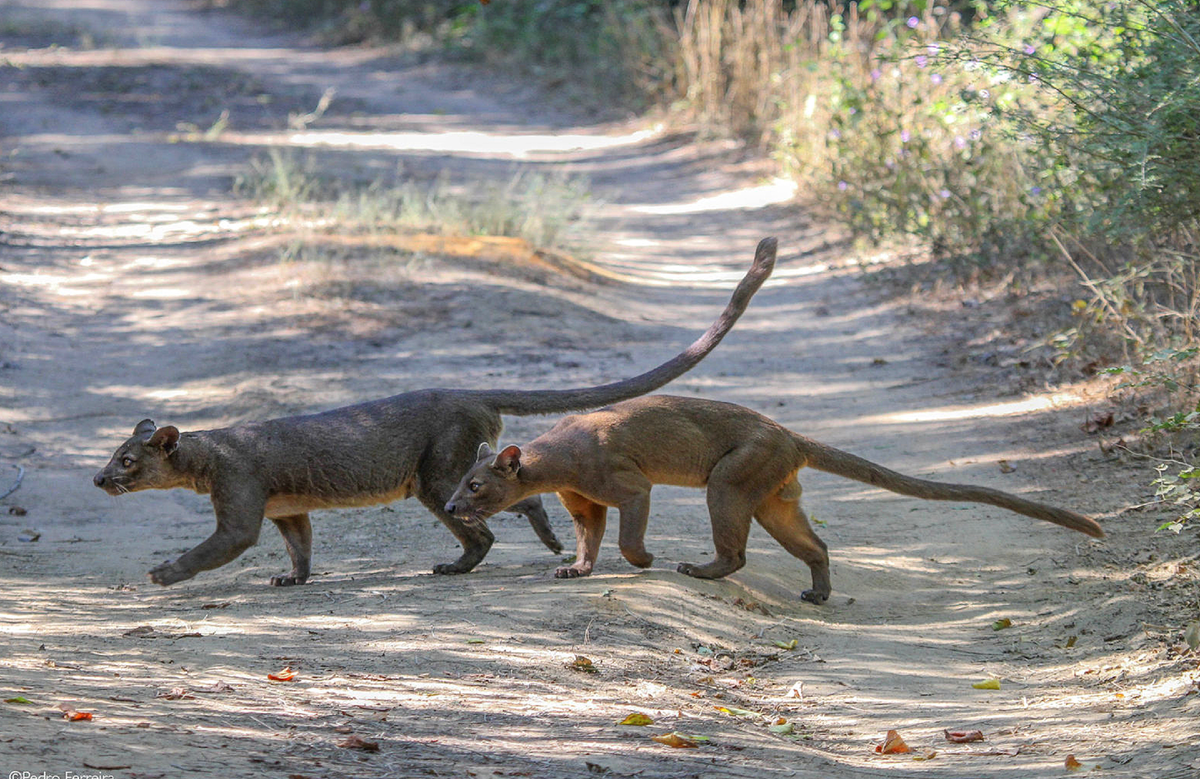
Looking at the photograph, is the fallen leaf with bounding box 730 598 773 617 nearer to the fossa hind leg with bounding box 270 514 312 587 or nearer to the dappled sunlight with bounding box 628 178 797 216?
the fossa hind leg with bounding box 270 514 312 587

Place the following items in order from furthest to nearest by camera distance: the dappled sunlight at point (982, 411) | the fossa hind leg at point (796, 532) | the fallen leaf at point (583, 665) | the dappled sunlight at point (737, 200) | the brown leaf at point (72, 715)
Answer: the dappled sunlight at point (737, 200) → the dappled sunlight at point (982, 411) → the fossa hind leg at point (796, 532) → the fallen leaf at point (583, 665) → the brown leaf at point (72, 715)

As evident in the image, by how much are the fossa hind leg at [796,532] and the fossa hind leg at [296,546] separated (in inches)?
89.8

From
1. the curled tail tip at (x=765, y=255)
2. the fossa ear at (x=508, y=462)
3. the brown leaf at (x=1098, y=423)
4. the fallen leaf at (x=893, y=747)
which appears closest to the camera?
the fallen leaf at (x=893, y=747)

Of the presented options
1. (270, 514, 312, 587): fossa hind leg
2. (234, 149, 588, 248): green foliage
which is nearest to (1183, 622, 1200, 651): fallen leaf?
(270, 514, 312, 587): fossa hind leg

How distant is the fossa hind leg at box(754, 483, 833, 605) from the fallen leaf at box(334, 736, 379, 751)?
8.91 ft

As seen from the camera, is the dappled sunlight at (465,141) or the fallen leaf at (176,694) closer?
the fallen leaf at (176,694)

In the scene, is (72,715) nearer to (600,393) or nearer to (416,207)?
(600,393)

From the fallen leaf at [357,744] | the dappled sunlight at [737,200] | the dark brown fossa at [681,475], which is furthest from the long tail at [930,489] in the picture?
the dappled sunlight at [737,200]

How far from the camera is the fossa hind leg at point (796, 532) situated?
5934 mm

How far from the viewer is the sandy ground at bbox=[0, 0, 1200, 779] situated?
396 cm

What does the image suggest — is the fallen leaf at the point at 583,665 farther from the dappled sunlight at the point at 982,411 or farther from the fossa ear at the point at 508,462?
the dappled sunlight at the point at 982,411

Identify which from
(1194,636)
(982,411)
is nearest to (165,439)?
(1194,636)

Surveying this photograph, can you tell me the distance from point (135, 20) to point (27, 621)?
104ft

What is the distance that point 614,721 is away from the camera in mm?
4109
